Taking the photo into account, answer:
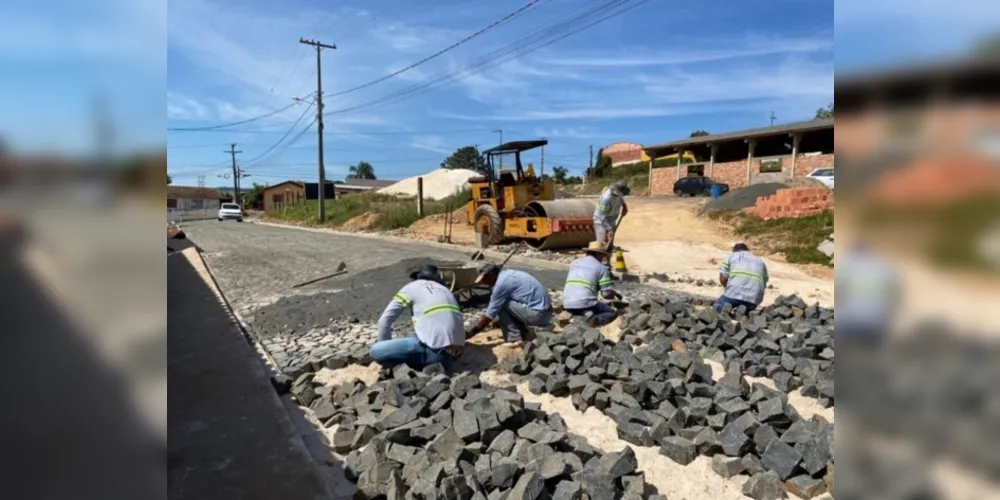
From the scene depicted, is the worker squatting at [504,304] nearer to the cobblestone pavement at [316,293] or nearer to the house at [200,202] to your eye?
the cobblestone pavement at [316,293]

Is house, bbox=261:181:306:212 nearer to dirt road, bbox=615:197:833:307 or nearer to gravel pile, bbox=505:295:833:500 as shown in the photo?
dirt road, bbox=615:197:833:307

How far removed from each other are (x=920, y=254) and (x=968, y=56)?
0.22 m

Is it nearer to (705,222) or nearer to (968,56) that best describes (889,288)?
(968,56)

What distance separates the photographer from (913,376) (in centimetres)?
77

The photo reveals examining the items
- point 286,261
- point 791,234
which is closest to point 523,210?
point 286,261

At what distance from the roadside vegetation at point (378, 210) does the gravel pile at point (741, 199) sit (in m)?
8.29

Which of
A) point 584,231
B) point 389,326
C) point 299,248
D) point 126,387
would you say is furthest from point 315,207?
point 126,387

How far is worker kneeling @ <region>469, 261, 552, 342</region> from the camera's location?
601 cm

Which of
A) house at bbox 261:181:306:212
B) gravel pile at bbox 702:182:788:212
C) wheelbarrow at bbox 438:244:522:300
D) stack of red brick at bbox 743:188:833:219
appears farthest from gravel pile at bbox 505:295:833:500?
house at bbox 261:181:306:212

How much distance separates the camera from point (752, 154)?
1010 inches

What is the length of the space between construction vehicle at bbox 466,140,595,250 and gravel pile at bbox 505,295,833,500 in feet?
19.6

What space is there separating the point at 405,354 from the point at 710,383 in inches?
97.0

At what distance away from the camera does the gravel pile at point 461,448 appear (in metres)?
2.96

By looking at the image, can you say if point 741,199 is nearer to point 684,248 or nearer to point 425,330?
point 684,248
